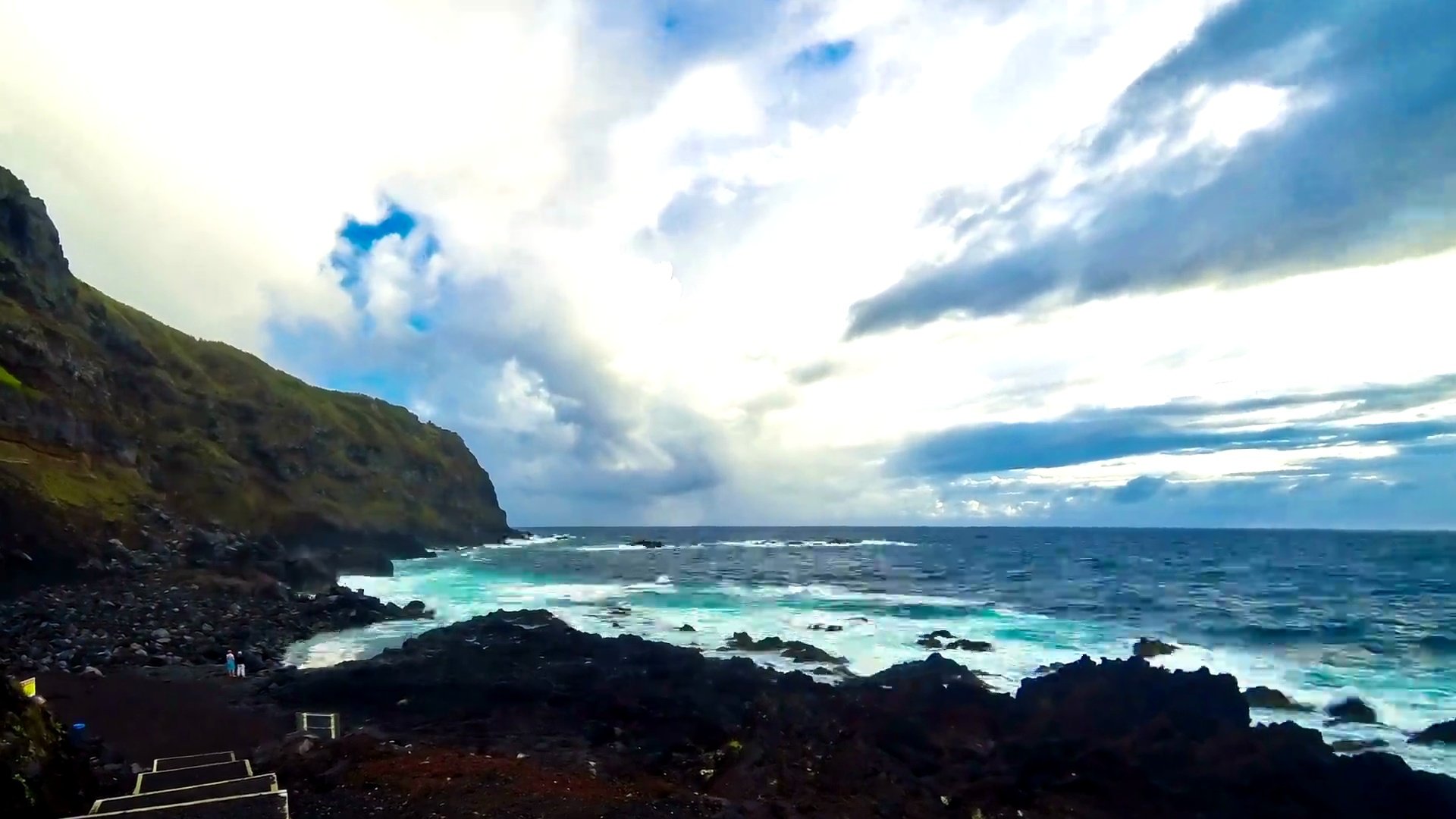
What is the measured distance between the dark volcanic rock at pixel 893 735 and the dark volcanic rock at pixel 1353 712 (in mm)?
5495

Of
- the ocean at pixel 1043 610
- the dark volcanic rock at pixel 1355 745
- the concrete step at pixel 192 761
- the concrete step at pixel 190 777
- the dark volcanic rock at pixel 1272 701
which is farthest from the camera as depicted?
the ocean at pixel 1043 610

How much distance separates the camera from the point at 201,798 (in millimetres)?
8328

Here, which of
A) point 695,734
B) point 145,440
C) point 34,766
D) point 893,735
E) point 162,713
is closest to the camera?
point 34,766

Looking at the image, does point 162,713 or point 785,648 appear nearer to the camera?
point 162,713

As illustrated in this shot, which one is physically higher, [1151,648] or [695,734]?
[695,734]

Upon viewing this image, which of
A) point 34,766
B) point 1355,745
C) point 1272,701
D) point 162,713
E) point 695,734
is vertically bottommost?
point 1355,745

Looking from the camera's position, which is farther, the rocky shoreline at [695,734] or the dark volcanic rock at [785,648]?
the dark volcanic rock at [785,648]

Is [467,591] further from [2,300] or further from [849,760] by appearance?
[849,760]

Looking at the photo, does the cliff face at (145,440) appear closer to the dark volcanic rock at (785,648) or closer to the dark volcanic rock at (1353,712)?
the dark volcanic rock at (785,648)

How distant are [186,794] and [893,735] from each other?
13733 millimetres

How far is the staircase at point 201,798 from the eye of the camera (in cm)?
775

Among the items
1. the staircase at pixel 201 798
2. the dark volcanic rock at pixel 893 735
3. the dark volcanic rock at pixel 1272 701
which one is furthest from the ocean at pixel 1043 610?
the staircase at pixel 201 798

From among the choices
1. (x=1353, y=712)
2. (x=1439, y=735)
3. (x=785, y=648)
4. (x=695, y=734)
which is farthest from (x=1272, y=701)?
(x=695, y=734)

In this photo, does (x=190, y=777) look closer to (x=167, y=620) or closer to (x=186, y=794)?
(x=186, y=794)
